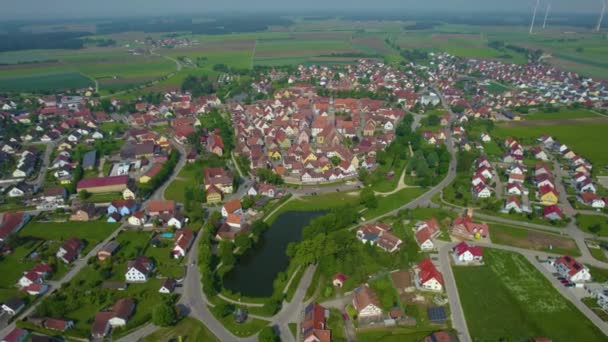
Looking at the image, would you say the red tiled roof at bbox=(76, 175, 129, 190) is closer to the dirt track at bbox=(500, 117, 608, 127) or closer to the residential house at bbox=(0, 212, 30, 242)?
the residential house at bbox=(0, 212, 30, 242)

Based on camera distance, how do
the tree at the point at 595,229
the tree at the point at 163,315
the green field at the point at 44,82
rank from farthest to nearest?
the green field at the point at 44,82, the tree at the point at 595,229, the tree at the point at 163,315

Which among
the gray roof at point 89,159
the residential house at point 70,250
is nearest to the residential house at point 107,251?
the residential house at point 70,250

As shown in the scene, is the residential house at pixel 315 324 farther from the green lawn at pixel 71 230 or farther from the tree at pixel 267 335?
the green lawn at pixel 71 230

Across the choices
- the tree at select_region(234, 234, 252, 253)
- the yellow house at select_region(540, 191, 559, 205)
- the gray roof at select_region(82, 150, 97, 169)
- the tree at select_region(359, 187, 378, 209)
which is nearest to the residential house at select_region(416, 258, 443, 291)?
the tree at select_region(359, 187, 378, 209)

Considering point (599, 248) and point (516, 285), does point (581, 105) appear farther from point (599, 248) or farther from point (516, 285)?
point (516, 285)

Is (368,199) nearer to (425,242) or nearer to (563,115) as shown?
(425,242)
